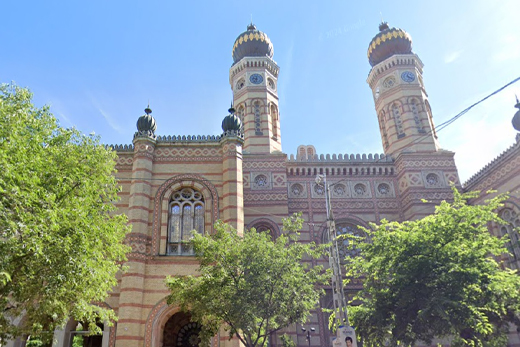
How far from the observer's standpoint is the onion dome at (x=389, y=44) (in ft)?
97.1

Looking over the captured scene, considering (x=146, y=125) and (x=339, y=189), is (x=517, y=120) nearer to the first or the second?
(x=339, y=189)

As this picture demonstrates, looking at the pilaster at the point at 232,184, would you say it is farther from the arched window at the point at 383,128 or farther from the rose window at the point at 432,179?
the arched window at the point at 383,128

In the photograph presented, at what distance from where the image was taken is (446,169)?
24.7 metres

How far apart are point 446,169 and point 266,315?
1695 cm

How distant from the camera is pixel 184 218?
18.9m

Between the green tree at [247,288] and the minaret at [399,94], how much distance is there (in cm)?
1505

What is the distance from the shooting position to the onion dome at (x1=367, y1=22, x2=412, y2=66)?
97.1 feet

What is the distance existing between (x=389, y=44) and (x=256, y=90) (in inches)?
410

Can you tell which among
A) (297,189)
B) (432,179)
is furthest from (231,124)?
(432,179)

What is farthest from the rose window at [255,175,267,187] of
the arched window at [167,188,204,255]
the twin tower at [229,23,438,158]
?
the arched window at [167,188,204,255]

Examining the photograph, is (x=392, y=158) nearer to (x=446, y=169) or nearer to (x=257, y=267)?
(x=446, y=169)

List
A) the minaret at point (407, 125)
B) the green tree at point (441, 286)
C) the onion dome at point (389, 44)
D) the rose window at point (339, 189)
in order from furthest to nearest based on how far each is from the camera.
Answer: the onion dome at point (389, 44), the rose window at point (339, 189), the minaret at point (407, 125), the green tree at point (441, 286)

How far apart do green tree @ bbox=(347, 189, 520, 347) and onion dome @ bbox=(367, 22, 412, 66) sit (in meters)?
19.1

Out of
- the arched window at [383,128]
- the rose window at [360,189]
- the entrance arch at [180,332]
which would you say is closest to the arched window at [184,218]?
the entrance arch at [180,332]
